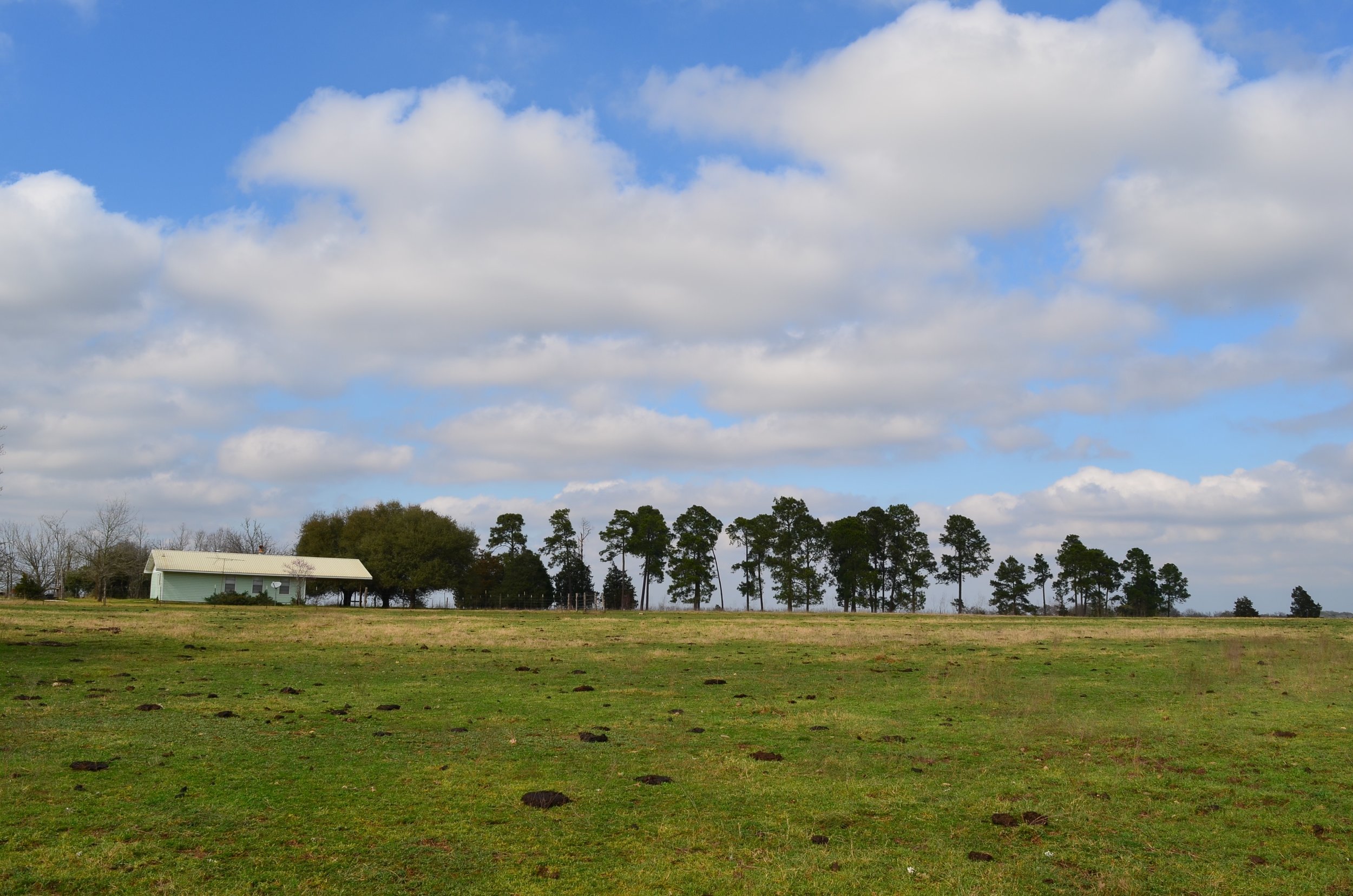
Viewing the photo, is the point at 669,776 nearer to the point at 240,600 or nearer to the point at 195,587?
the point at 240,600

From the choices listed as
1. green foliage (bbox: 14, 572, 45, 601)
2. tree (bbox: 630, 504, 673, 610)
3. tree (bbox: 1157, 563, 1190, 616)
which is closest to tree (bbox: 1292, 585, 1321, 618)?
tree (bbox: 1157, 563, 1190, 616)

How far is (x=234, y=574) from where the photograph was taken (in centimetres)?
10725

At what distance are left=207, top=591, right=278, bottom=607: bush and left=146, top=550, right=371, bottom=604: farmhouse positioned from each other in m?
3.57

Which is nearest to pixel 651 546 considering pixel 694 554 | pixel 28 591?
pixel 694 554

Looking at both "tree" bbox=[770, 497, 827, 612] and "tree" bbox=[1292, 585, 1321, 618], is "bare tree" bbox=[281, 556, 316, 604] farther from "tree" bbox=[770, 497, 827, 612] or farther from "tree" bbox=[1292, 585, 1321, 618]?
"tree" bbox=[1292, 585, 1321, 618]

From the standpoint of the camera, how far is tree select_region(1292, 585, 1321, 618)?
106 metres

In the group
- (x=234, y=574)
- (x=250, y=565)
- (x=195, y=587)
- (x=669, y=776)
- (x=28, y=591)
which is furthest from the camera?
(x=250, y=565)

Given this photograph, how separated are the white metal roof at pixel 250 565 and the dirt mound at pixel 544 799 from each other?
107556 millimetres

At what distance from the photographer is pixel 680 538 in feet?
393

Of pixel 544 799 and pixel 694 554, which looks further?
pixel 694 554

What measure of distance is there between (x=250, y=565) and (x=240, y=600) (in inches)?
534

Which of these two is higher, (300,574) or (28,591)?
(300,574)

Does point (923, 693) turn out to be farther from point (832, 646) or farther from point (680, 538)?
point (680, 538)

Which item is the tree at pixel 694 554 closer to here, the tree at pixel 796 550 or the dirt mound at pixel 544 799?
the tree at pixel 796 550
